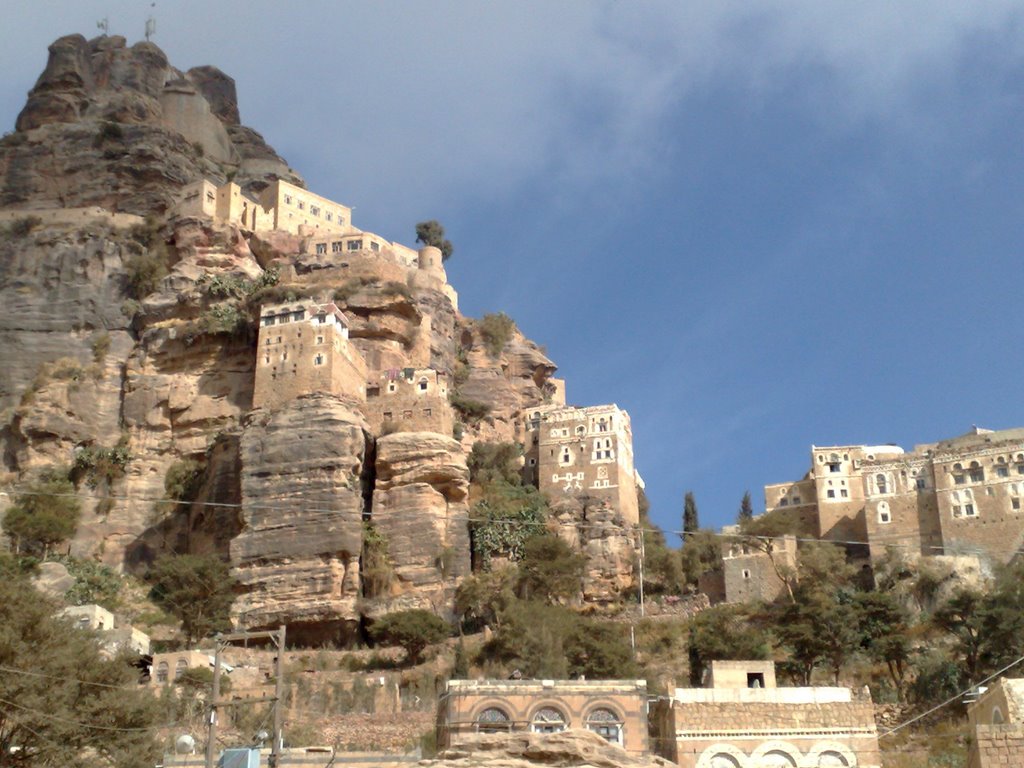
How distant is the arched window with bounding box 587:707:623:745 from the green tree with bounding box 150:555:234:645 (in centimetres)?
2644

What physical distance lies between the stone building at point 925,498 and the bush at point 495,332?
21.8 m

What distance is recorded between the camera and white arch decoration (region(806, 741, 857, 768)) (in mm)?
37031

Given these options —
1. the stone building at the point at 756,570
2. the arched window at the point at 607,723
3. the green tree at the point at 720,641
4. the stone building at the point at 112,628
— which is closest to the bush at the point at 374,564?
the stone building at the point at 112,628

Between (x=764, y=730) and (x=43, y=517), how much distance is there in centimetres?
4194

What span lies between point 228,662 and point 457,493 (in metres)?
16.3

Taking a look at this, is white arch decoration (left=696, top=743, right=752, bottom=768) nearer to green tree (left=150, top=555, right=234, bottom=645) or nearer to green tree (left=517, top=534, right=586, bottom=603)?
green tree (left=517, top=534, right=586, bottom=603)

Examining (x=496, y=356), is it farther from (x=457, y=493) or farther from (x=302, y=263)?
(x=457, y=493)

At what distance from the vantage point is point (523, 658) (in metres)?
52.5

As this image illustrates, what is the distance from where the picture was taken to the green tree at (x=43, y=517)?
65.6m

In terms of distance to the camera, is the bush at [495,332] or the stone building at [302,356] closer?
the stone building at [302,356]

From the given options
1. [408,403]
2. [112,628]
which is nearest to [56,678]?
[112,628]

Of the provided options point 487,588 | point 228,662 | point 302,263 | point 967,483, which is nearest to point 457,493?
point 487,588

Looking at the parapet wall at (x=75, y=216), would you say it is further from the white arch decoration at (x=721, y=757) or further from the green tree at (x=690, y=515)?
the white arch decoration at (x=721, y=757)

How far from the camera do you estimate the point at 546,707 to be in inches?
1528
